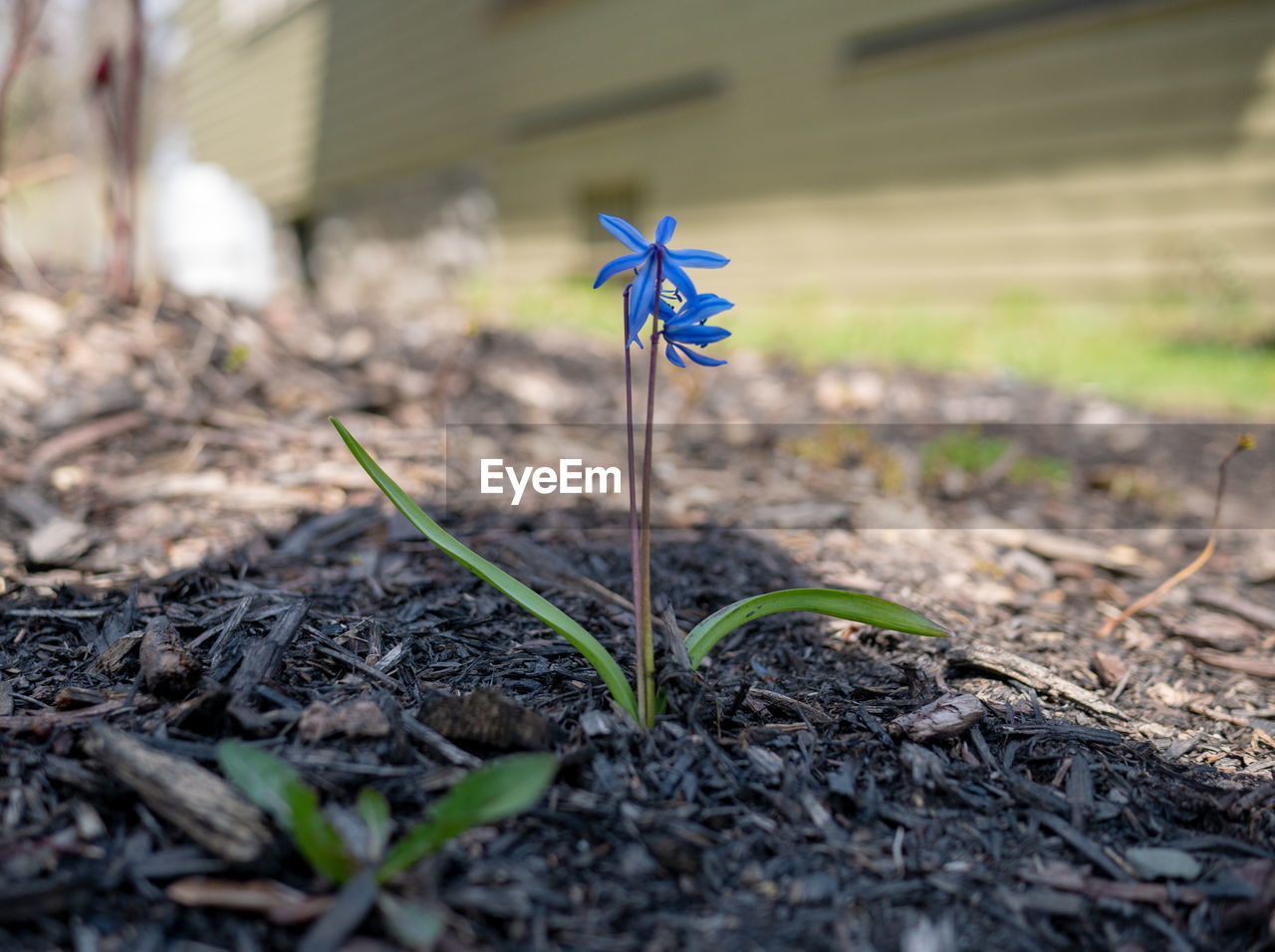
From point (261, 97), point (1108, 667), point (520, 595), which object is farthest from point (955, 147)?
point (261, 97)

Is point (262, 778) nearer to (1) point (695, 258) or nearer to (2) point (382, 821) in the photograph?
(2) point (382, 821)

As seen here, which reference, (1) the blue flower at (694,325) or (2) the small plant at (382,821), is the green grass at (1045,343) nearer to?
(1) the blue flower at (694,325)

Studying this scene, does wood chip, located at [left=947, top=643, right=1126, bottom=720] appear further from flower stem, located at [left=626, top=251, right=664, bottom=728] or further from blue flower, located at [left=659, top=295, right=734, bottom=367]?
blue flower, located at [left=659, top=295, right=734, bottom=367]

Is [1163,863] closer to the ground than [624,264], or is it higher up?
closer to the ground

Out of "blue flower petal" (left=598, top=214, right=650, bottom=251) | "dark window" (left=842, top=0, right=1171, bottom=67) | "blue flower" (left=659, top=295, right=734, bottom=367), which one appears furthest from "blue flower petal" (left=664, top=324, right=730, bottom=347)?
"dark window" (left=842, top=0, right=1171, bottom=67)

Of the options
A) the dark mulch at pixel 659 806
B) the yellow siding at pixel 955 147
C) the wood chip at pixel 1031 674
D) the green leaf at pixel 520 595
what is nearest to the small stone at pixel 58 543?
the dark mulch at pixel 659 806

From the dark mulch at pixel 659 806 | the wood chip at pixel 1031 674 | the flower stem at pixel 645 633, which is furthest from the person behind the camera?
the wood chip at pixel 1031 674

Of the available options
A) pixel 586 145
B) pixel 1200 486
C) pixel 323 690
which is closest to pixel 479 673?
pixel 323 690
